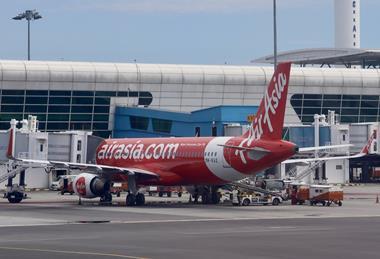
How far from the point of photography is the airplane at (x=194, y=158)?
5372 cm

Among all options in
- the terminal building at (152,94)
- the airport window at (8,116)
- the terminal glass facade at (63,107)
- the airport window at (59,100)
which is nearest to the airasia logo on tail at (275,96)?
the terminal building at (152,94)

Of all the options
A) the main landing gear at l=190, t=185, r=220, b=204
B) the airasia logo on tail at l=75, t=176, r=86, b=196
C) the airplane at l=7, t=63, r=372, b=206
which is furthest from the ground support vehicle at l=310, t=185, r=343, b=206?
the airasia logo on tail at l=75, t=176, r=86, b=196

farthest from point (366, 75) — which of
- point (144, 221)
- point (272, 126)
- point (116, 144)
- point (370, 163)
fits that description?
point (144, 221)

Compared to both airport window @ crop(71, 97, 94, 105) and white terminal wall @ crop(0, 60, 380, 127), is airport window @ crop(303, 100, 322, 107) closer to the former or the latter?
white terminal wall @ crop(0, 60, 380, 127)

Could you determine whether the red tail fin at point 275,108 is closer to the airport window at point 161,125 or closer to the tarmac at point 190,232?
the tarmac at point 190,232

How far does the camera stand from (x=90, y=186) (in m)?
62.2

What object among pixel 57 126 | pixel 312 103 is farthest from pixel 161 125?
pixel 312 103

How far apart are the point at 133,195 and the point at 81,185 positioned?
3548 millimetres

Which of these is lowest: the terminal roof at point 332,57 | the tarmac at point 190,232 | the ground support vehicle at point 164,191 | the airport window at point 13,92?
the tarmac at point 190,232

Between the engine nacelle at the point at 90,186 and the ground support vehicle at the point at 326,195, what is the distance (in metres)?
13.5

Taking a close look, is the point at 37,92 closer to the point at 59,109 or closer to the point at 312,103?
the point at 59,109

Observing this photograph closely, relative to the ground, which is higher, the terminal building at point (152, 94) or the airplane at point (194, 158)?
the terminal building at point (152, 94)

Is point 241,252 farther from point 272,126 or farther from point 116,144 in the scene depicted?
point 116,144

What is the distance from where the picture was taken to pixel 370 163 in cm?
11112
